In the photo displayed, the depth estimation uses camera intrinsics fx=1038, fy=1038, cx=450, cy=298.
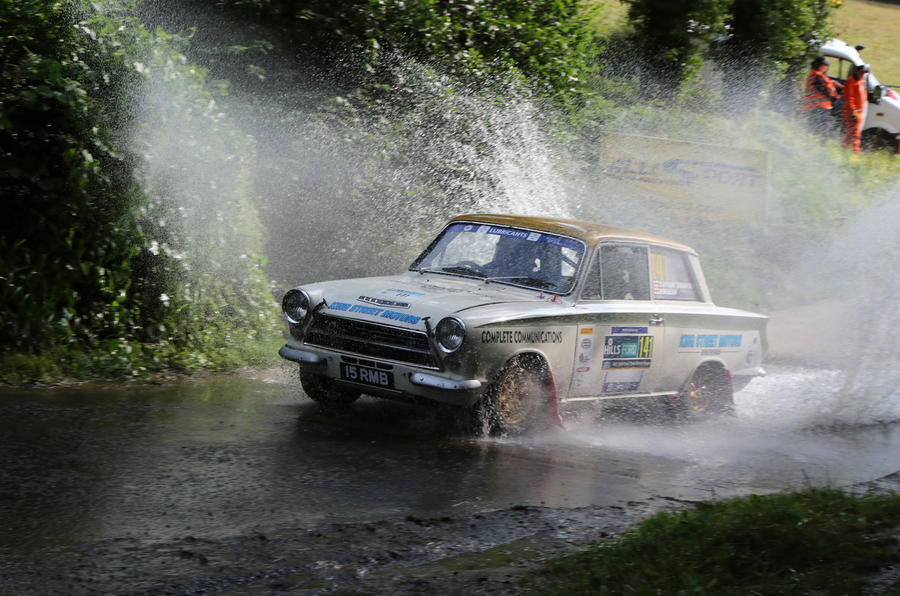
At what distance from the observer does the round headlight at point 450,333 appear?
272 inches

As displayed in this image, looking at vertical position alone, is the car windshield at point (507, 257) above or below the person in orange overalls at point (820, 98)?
below

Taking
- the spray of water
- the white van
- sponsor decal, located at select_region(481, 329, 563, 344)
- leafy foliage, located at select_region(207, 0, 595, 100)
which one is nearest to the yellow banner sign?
the spray of water

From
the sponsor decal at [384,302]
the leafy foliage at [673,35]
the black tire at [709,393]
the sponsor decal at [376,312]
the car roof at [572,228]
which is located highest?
the leafy foliage at [673,35]

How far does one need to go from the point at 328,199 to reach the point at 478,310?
5.10 m

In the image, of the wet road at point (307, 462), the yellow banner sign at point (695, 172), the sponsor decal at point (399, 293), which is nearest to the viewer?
the wet road at point (307, 462)

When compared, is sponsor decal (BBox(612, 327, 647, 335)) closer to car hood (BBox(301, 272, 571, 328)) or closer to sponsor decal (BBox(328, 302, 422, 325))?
car hood (BBox(301, 272, 571, 328))

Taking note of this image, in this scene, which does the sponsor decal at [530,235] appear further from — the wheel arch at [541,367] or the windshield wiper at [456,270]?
the wheel arch at [541,367]

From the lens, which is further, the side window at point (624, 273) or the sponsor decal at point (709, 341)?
the sponsor decal at point (709, 341)

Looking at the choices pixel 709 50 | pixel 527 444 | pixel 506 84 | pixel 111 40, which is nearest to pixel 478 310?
pixel 527 444

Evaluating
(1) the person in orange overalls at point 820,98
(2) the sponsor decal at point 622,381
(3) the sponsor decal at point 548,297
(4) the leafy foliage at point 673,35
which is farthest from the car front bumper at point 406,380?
(1) the person in orange overalls at point 820,98

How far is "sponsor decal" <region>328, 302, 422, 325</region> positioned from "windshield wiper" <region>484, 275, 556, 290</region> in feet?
3.88

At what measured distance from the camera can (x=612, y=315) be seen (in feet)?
26.2

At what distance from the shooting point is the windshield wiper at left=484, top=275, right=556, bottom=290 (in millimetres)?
7986

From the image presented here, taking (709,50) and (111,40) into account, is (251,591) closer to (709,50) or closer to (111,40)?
(111,40)
